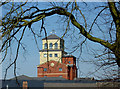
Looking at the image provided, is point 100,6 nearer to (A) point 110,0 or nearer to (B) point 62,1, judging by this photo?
(A) point 110,0

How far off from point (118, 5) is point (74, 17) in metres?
0.71

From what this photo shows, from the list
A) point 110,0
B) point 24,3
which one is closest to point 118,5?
point 110,0

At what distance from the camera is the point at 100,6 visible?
5.16 metres

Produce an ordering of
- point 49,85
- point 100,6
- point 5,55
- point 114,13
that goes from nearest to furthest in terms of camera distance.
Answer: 1. point 5,55
2. point 114,13
3. point 100,6
4. point 49,85

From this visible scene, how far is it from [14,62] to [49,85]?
2792 cm

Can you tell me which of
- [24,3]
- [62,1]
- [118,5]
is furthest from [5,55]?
[118,5]

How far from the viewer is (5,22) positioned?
4.61 meters

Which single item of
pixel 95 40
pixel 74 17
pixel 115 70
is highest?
pixel 74 17

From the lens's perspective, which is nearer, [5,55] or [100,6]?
[5,55]

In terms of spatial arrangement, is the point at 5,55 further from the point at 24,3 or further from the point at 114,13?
the point at 114,13

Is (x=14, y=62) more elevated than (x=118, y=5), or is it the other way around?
(x=118, y=5)

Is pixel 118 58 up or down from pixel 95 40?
down

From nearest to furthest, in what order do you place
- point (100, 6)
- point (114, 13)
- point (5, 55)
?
point (5, 55) → point (114, 13) → point (100, 6)

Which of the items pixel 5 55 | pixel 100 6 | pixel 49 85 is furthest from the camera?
pixel 49 85
